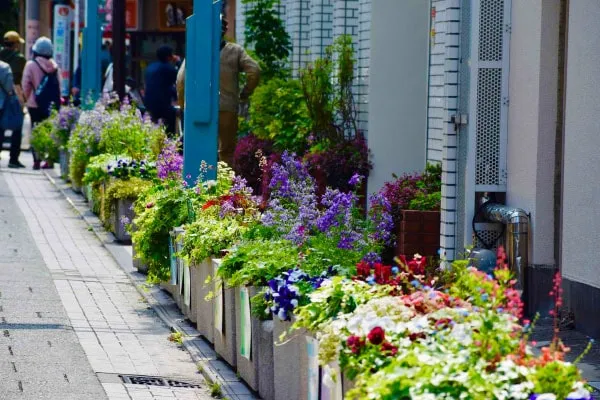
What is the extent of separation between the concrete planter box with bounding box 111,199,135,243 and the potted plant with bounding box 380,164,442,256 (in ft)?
12.0

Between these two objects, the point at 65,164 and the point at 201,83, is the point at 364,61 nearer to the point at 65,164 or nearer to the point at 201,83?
the point at 201,83

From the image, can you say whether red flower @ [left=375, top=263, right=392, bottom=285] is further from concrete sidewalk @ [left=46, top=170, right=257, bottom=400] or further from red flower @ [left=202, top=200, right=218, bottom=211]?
red flower @ [left=202, top=200, right=218, bottom=211]

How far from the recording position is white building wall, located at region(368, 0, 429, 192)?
14898 mm

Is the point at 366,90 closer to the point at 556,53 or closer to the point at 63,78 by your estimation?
the point at 556,53

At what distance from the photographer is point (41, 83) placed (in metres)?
25.4

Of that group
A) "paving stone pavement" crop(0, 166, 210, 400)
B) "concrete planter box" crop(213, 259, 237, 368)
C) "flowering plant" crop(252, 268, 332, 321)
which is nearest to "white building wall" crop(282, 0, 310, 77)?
"paving stone pavement" crop(0, 166, 210, 400)

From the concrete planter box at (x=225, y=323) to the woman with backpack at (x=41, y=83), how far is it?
1628 cm

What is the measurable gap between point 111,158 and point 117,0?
4.81 meters

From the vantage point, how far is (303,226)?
28.6 feet

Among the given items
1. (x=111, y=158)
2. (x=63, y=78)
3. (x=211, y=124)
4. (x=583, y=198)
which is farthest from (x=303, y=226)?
(x=63, y=78)

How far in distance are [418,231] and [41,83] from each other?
1465 cm

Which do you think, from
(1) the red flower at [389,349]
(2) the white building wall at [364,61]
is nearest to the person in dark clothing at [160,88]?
(2) the white building wall at [364,61]

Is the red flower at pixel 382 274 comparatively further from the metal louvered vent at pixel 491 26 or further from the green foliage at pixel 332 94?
the green foliage at pixel 332 94

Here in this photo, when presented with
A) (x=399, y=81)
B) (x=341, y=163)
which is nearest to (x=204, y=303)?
(x=341, y=163)
